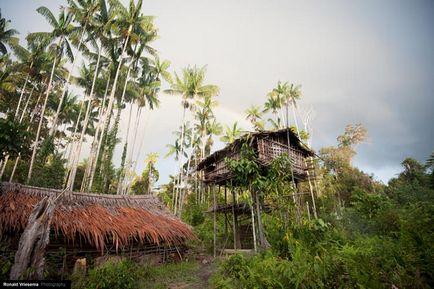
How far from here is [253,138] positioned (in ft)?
41.2

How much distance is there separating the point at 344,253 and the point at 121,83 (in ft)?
84.8

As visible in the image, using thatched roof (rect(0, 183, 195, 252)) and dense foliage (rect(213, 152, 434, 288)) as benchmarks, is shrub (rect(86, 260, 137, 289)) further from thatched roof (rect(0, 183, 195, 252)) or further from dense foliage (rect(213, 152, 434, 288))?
dense foliage (rect(213, 152, 434, 288))

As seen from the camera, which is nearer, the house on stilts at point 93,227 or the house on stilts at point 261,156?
the house on stilts at point 93,227

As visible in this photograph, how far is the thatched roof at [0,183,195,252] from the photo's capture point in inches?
331

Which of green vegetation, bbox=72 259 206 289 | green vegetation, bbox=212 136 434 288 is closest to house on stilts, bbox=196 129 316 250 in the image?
green vegetation, bbox=72 259 206 289

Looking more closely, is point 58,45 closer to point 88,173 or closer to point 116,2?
point 116,2

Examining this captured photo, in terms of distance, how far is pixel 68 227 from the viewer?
862 centimetres

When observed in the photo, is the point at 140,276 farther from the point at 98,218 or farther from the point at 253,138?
the point at 253,138

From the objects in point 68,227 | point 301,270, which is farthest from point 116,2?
point 301,270

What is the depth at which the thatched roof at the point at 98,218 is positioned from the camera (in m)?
8.40

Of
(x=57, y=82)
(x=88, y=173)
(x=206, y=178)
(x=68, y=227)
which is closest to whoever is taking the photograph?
(x=68, y=227)

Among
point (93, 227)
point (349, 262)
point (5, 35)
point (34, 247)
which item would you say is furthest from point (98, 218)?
point (5, 35)

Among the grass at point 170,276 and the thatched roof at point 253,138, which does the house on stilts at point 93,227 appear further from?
the thatched roof at point 253,138

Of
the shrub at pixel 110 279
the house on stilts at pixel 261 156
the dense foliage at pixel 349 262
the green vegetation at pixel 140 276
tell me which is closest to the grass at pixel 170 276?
the green vegetation at pixel 140 276
